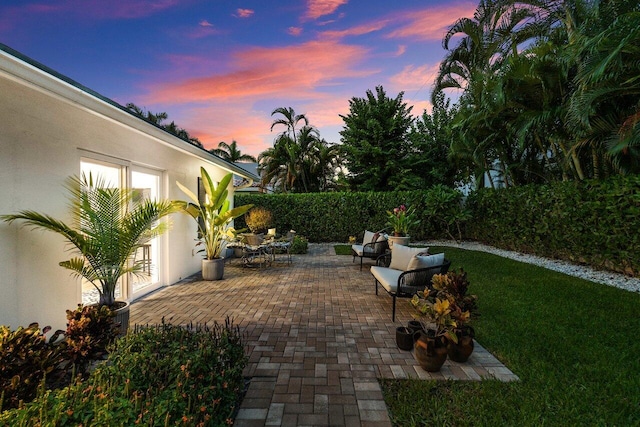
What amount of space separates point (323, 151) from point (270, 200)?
7.99 m

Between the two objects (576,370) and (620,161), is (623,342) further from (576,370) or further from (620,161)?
(620,161)

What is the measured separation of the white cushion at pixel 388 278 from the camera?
5064mm

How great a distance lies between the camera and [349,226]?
15555mm

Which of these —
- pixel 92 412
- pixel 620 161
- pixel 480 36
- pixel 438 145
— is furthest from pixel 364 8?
pixel 438 145

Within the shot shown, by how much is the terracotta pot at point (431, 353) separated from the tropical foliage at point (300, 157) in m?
19.5

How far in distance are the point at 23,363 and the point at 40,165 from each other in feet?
8.52

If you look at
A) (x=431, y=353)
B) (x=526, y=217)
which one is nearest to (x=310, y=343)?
(x=431, y=353)

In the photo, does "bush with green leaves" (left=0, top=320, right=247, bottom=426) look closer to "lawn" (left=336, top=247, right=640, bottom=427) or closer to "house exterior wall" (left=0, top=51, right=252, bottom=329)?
"lawn" (left=336, top=247, right=640, bottom=427)

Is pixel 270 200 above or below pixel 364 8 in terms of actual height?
below

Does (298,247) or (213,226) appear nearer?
(213,226)

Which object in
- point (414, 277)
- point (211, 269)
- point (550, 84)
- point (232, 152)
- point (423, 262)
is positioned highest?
point (232, 152)

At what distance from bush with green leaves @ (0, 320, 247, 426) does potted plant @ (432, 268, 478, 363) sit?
235 cm

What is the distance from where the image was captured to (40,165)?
394cm

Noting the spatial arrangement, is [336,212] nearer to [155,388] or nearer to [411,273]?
[411,273]
